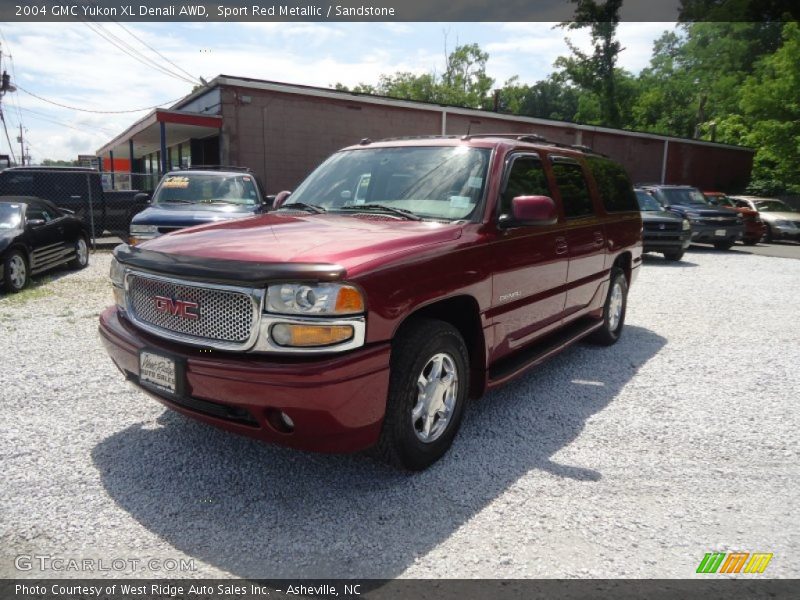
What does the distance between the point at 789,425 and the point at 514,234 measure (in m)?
2.40

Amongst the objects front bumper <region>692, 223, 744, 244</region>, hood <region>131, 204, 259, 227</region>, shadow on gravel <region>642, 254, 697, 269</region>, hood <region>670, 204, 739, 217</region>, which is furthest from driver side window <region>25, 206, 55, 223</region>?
front bumper <region>692, 223, 744, 244</region>

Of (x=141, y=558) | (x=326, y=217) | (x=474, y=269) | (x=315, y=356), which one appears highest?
(x=326, y=217)

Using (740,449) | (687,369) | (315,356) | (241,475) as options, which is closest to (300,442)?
(315,356)

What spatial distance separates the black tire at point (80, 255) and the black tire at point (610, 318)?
9046mm

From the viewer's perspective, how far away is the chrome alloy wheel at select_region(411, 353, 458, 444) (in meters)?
3.09

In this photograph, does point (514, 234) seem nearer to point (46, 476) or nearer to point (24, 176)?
point (46, 476)

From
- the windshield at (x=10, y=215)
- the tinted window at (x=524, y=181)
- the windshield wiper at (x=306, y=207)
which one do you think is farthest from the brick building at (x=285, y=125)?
the windshield wiper at (x=306, y=207)

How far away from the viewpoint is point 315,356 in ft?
8.41

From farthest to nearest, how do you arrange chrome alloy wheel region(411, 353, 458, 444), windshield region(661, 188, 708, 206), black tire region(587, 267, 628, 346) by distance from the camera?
windshield region(661, 188, 708, 206) < black tire region(587, 267, 628, 346) < chrome alloy wheel region(411, 353, 458, 444)

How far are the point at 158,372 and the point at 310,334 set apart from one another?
895 mm

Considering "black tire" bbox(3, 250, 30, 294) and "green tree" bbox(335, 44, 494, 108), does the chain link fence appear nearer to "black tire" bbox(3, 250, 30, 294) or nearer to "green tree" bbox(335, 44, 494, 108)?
"black tire" bbox(3, 250, 30, 294)

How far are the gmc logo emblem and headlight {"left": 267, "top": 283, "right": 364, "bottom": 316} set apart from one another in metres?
0.47

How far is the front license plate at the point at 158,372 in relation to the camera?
9.12ft

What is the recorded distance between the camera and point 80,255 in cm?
1050
